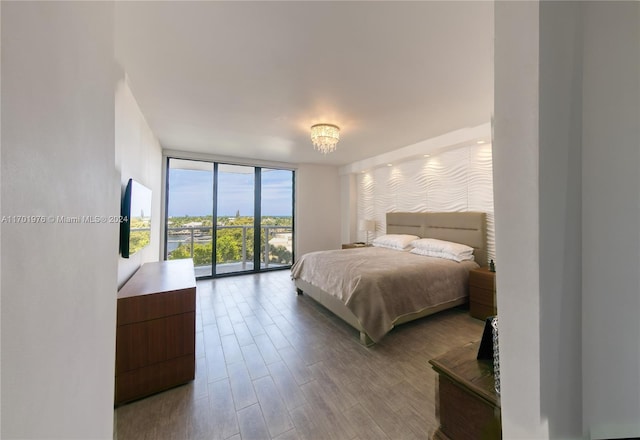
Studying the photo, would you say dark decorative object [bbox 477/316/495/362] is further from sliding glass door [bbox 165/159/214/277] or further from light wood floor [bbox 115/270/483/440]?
sliding glass door [bbox 165/159/214/277]

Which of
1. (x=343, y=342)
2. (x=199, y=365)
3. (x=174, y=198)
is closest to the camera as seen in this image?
(x=199, y=365)

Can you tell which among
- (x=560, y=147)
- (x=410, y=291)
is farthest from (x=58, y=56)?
(x=410, y=291)

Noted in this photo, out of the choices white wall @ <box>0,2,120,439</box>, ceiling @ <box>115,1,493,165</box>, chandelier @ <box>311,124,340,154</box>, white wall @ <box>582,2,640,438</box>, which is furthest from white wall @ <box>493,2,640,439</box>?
chandelier @ <box>311,124,340,154</box>

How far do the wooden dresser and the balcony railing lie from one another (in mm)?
2813

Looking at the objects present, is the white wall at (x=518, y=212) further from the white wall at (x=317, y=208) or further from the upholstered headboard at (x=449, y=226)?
the white wall at (x=317, y=208)

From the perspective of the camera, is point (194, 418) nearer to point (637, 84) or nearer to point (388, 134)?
point (637, 84)

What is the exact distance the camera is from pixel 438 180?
13.1 ft

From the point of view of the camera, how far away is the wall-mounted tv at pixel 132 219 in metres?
1.90

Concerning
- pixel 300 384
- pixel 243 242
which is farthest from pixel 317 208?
pixel 300 384

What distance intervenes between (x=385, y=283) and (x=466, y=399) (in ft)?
5.28

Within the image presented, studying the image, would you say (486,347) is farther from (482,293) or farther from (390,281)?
(482,293)

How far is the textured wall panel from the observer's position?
11.0 feet

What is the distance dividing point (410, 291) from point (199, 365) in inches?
85.1

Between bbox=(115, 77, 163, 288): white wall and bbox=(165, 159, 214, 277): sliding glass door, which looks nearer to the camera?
bbox=(115, 77, 163, 288): white wall
